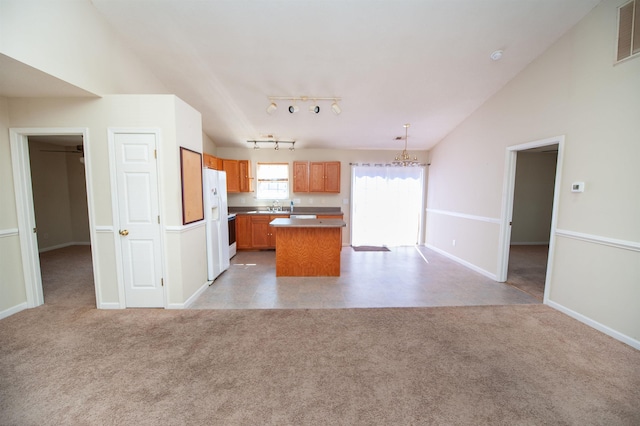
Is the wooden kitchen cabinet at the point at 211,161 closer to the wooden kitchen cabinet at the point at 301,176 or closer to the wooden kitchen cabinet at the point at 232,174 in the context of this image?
the wooden kitchen cabinet at the point at 232,174

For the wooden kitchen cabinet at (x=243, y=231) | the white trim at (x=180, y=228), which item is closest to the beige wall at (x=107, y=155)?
the white trim at (x=180, y=228)

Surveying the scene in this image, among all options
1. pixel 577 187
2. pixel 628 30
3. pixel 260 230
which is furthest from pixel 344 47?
pixel 260 230

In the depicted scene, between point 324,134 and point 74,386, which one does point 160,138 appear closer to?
point 74,386

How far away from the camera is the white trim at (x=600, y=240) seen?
90.4 inches

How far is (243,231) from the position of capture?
573cm

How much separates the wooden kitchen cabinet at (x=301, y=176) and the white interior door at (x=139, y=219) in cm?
355

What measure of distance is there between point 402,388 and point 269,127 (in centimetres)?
484

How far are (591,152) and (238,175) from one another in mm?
6060

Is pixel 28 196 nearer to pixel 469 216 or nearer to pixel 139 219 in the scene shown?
pixel 139 219

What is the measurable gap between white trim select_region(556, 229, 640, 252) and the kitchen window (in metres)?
5.22

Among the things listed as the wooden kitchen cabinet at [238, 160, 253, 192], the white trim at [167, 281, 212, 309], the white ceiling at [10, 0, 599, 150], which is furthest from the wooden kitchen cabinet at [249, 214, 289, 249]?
the white ceiling at [10, 0, 599, 150]

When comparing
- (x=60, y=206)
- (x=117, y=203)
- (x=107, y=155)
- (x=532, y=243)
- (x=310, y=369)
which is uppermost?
(x=107, y=155)

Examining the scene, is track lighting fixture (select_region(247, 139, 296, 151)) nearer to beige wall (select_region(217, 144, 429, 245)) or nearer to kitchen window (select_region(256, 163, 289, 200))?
beige wall (select_region(217, 144, 429, 245))

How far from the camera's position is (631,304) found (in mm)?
2307
